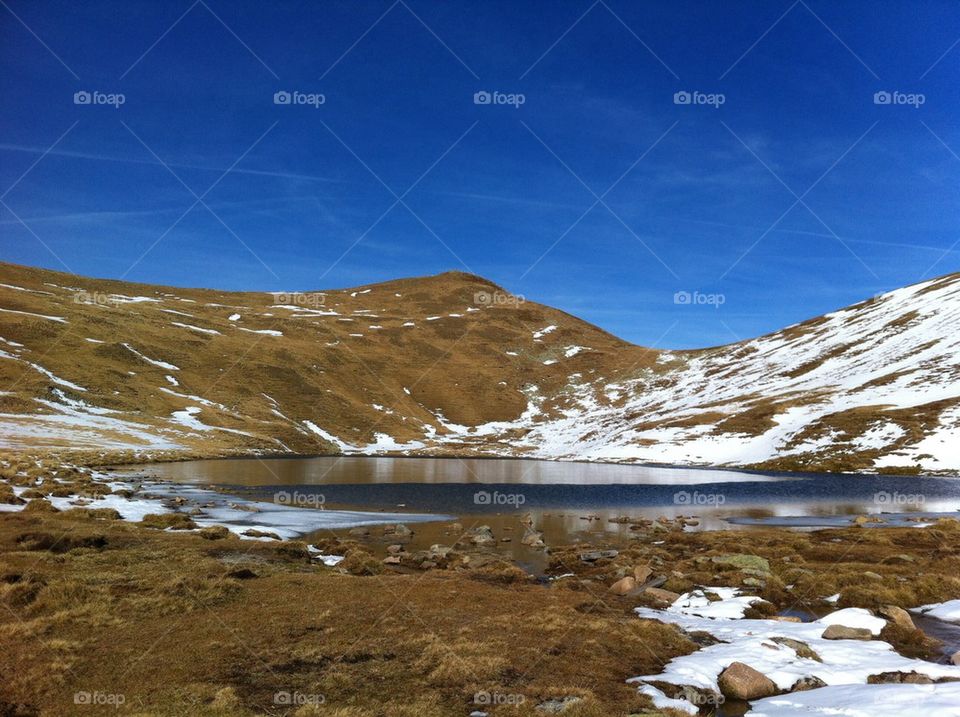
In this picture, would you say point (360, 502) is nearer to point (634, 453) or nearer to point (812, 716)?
point (812, 716)

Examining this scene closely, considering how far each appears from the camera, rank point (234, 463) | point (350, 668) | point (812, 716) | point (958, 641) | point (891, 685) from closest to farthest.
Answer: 1. point (812, 716)
2. point (891, 685)
3. point (350, 668)
4. point (958, 641)
5. point (234, 463)

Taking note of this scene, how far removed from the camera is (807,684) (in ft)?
51.6

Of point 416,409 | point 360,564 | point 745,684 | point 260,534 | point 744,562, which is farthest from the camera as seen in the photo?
point 416,409

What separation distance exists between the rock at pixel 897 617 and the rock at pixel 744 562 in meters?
8.20

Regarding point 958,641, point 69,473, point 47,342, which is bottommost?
point 958,641

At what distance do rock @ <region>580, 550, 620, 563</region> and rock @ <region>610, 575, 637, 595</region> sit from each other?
22.5ft

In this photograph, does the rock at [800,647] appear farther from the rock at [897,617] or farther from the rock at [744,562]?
the rock at [744,562]

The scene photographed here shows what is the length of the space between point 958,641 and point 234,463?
345ft

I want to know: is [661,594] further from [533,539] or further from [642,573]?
[533,539]

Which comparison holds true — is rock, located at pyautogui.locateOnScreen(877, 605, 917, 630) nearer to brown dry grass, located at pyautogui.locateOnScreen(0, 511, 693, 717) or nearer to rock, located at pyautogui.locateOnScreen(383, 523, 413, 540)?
A: brown dry grass, located at pyautogui.locateOnScreen(0, 511, 693, 717)

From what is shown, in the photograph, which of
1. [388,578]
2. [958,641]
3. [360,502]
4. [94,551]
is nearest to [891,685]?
[958,641]

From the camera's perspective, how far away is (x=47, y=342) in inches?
5541

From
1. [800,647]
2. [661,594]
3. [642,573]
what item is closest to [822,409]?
[642,573]

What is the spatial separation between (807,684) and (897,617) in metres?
7.82
